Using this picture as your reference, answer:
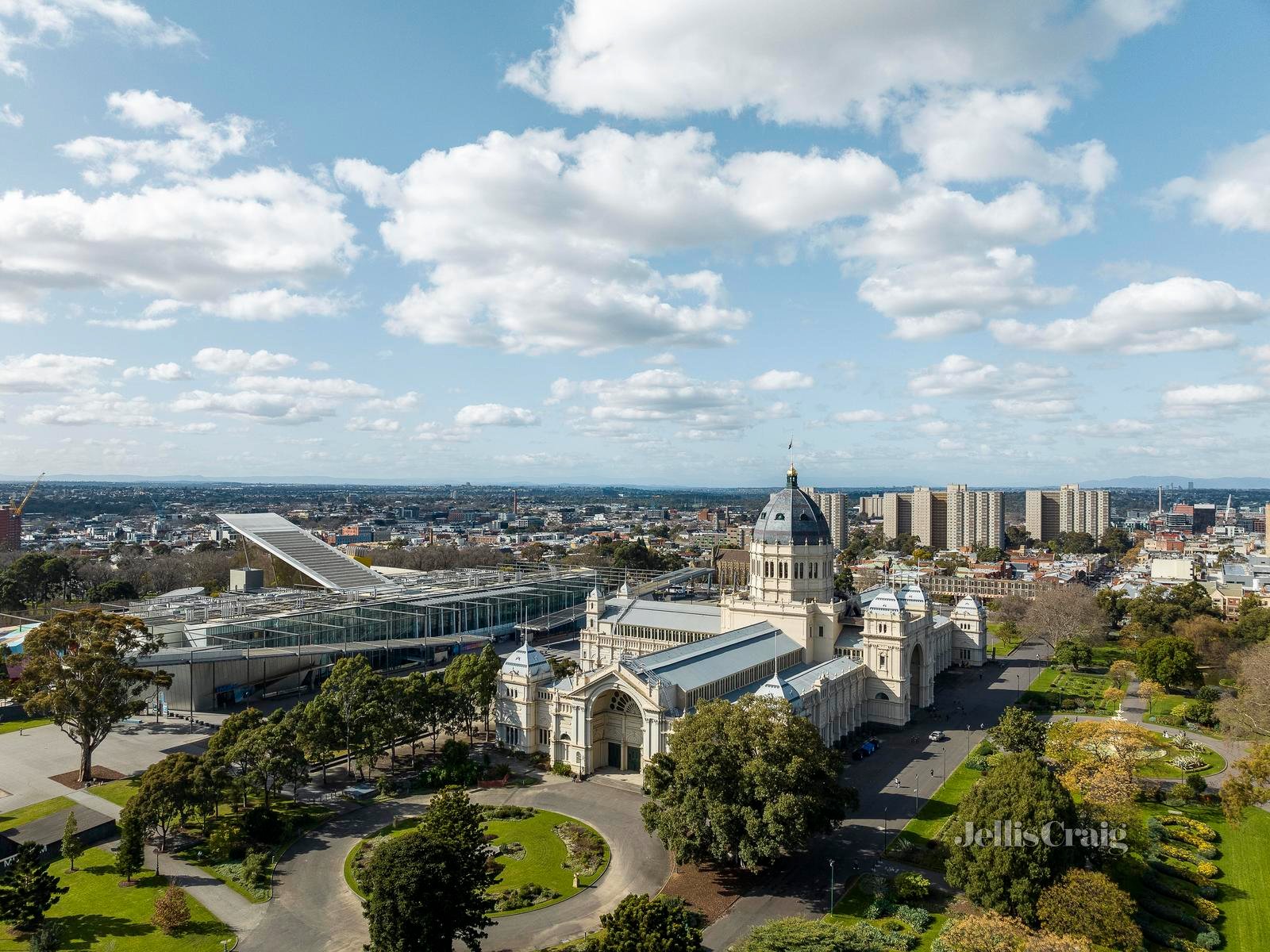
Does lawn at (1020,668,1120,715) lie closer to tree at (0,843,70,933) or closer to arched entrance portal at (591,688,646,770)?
arched entrance portal at (591,688,646,770)

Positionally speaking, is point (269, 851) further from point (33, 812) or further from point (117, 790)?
point (33, 812)

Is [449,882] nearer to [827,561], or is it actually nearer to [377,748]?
[377,748]

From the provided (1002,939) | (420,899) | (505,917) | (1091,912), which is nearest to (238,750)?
(505,917)

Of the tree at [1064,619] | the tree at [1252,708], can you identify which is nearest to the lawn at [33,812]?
the tree at [1252,708]

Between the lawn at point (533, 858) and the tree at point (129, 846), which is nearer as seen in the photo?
the tree at point (129, 846)

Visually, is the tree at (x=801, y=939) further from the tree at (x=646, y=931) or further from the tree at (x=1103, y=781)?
the tree at (x=1103, y=781)

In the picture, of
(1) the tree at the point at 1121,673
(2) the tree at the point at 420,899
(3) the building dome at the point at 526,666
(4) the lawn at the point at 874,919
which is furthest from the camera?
(1) the tree at the point at 1121,673

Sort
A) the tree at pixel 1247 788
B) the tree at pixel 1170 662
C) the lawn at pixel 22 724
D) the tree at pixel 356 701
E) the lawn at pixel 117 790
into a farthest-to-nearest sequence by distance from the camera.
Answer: the tree at pixel 1170 662
the lawn at pixel 22 724
the tree at pixel 356 701
the lawn at pixel 117 790
the tree at pixel 1247 788
